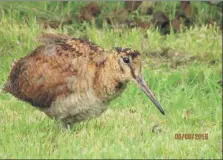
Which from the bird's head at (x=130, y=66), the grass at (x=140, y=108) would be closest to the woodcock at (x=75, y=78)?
the bird's head at (x=130, y=66)

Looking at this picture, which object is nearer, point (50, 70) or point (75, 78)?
point (75, 78)

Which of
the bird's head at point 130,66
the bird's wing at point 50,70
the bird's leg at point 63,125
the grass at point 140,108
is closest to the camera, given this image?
the grass at point 140,108

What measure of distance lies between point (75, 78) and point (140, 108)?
1467 mm

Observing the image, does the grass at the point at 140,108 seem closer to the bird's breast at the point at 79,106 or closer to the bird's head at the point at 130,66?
the bird's breast at the point at 79,106

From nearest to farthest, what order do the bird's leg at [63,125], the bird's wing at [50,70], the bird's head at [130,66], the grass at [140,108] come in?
the grass at [140,108] → the bird's head at [130,66] → the bird's wing at [50,70] → the bird's leg at [63,125]

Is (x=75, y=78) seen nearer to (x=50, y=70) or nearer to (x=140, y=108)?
(x=50, y=70)

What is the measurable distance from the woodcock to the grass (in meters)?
0.26

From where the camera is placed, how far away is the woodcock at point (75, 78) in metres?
7.07

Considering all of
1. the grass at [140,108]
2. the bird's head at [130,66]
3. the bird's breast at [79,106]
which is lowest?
the grass at [140,108]

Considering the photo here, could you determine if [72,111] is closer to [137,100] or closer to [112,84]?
[112,84]

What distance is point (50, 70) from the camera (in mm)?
7383
